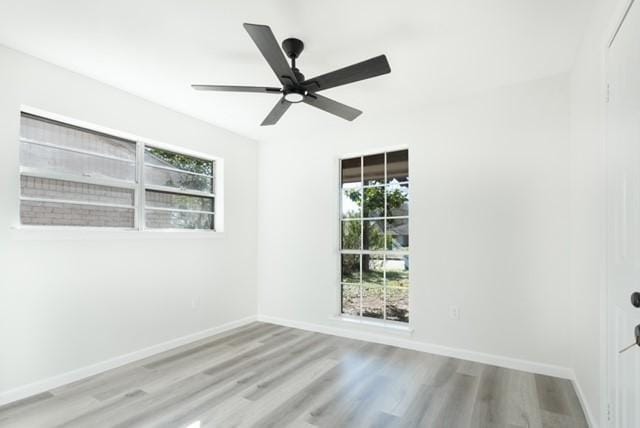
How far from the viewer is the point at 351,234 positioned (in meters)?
4.12

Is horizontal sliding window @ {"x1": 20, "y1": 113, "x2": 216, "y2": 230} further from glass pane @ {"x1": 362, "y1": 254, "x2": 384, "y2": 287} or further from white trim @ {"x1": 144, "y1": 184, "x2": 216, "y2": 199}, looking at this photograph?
glass pane @ {"x1": 362, "y1": 254, "x2": 384, "y2": 287}

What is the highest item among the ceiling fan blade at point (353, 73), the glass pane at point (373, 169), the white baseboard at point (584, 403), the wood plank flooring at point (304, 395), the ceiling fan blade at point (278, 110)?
the ceiling fan blade at point (353, 73)

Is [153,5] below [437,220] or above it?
above

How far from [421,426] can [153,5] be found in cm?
Result: 316

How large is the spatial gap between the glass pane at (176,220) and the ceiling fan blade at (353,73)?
2336mm

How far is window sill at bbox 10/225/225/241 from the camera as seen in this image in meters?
2.53

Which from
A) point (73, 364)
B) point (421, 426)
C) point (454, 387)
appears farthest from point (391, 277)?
point (73, 364)

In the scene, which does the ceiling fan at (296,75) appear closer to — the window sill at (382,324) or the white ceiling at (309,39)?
the white ceiling at (309,39)

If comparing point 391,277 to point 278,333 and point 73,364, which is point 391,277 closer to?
point 278,333

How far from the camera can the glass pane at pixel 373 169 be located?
3928 millimetres

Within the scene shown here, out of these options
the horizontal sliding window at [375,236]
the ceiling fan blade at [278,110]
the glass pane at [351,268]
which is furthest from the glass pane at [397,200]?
the ceiling fan blade at [278,110]

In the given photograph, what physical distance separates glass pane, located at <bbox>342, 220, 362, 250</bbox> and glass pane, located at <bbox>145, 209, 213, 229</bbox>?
5.73 feet

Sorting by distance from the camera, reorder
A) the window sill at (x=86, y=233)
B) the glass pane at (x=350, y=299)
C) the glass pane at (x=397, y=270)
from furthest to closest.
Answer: the glass pane at (x=350, y=299) → the glass pane at (x=397, y=270) → the window sill at (x=86, y=233)

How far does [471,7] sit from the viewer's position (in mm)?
2014
